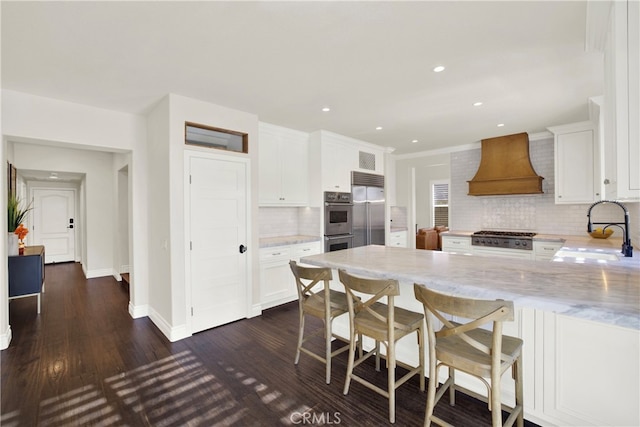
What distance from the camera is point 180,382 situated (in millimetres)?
2340

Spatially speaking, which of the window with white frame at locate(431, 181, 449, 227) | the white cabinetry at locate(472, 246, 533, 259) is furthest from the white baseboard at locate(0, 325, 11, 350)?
the window with white frame at locate(431, 181, 449, 227)

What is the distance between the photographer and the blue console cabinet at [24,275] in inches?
145

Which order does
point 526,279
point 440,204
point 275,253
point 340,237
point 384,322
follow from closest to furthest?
point 526,279, point 384,322, point 275,253, point 340,237, point 440,204

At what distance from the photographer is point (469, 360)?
1.48 meters

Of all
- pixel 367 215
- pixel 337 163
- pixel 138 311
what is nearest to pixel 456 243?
pixel 367 215

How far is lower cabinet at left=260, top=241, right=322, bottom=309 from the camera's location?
4.00 metres

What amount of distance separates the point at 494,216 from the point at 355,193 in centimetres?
261

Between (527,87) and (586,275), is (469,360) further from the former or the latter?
(527,87)

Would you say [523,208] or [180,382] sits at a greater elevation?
[523,208]

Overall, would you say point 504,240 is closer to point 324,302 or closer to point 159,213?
point 324,302

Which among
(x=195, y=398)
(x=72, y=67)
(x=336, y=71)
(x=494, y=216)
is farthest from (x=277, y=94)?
(x=494, y=216)

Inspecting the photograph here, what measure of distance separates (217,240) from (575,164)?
502 cm

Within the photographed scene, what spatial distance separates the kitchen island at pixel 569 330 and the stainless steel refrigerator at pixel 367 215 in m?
3.00

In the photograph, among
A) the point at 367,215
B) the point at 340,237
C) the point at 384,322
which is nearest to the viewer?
the point at 384,322
